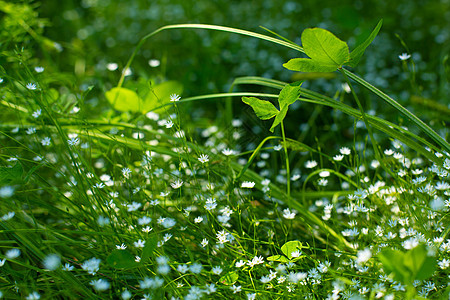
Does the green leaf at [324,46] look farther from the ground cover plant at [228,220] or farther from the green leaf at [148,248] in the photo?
the green leaf at [148,248]

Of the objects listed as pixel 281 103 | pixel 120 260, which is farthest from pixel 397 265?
pixel 120 260

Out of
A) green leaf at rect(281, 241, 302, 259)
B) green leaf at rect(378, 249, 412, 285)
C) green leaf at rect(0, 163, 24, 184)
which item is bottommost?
green leaf at rect(378, 249, 412, 285)

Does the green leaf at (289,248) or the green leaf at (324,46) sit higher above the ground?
the green leaf at (324,46)

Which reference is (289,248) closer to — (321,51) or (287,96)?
(287,96)

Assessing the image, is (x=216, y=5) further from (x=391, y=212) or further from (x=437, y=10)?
(x=391, y=212)

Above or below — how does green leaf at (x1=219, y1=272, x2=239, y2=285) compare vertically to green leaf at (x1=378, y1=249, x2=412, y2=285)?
above

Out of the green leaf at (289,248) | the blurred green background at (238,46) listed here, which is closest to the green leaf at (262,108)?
the green leaf at (289,248)

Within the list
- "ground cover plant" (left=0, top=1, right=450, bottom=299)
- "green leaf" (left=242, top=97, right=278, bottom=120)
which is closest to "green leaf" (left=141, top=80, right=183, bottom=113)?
"ground cover plant" (left=0, top=1, right=450, bottom=299)

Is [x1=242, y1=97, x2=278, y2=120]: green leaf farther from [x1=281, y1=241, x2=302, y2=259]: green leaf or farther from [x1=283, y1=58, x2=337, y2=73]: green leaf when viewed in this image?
[x1=281, y1=241, x2=302, y2=259]: green leaf
